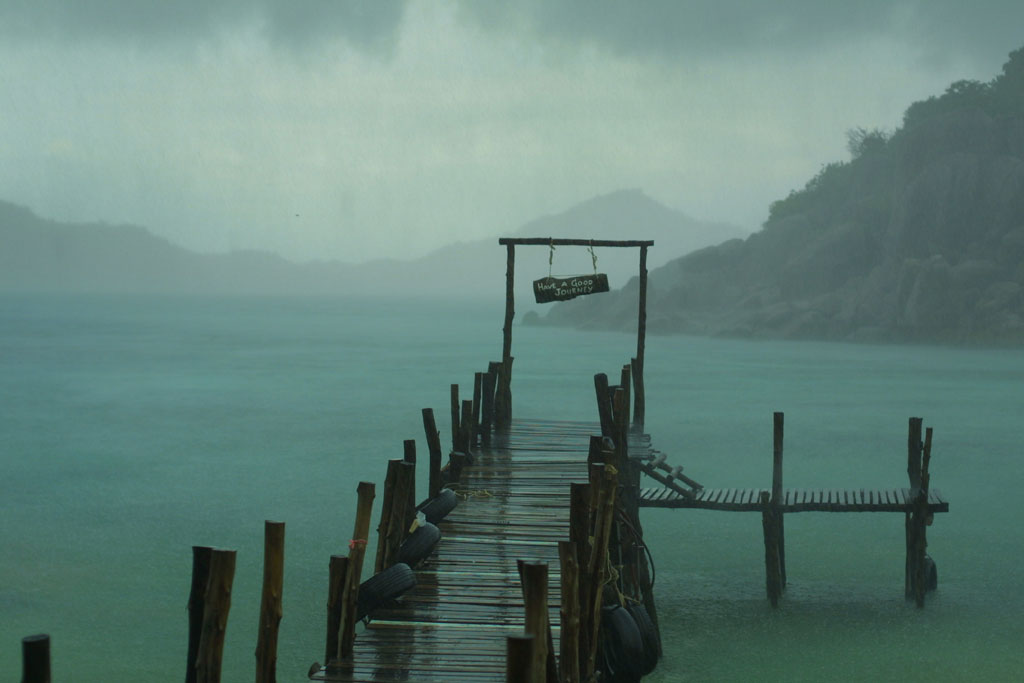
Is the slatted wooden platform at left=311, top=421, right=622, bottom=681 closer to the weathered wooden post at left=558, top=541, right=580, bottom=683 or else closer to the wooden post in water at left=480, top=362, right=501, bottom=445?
the weathered wooden post at left=558, top=541, right=580, bottom=683

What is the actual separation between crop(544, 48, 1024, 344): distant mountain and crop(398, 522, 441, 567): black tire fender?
61596 mm

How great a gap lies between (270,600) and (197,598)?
0.53m

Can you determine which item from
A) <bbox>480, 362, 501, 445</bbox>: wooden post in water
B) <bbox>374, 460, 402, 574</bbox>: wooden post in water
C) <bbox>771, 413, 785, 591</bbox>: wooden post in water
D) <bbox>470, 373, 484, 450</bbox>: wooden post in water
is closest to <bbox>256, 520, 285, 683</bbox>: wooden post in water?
<bbox>374, 460, 402, 574</bbox>: wooden post in water

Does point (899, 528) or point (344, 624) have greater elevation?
point (344, 624)

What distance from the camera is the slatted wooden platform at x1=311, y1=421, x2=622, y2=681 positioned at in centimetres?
748

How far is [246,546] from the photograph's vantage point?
23234mm

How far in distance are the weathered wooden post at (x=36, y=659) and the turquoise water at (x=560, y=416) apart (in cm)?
983

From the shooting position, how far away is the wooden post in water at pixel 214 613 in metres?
5.93

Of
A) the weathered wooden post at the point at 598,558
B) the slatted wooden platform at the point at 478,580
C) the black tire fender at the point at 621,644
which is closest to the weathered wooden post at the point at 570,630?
the slatted wooden platform at the point at 478,580

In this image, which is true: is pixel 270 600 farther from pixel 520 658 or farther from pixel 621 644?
pixel 621 644

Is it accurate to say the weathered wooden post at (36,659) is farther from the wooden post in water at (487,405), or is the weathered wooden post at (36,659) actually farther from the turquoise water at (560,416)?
the turquoise water at (560,416)

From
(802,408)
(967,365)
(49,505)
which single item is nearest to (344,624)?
(49,505)

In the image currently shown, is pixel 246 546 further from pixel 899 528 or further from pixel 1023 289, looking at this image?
pixel 1023 289

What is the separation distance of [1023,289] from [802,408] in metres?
24.9
